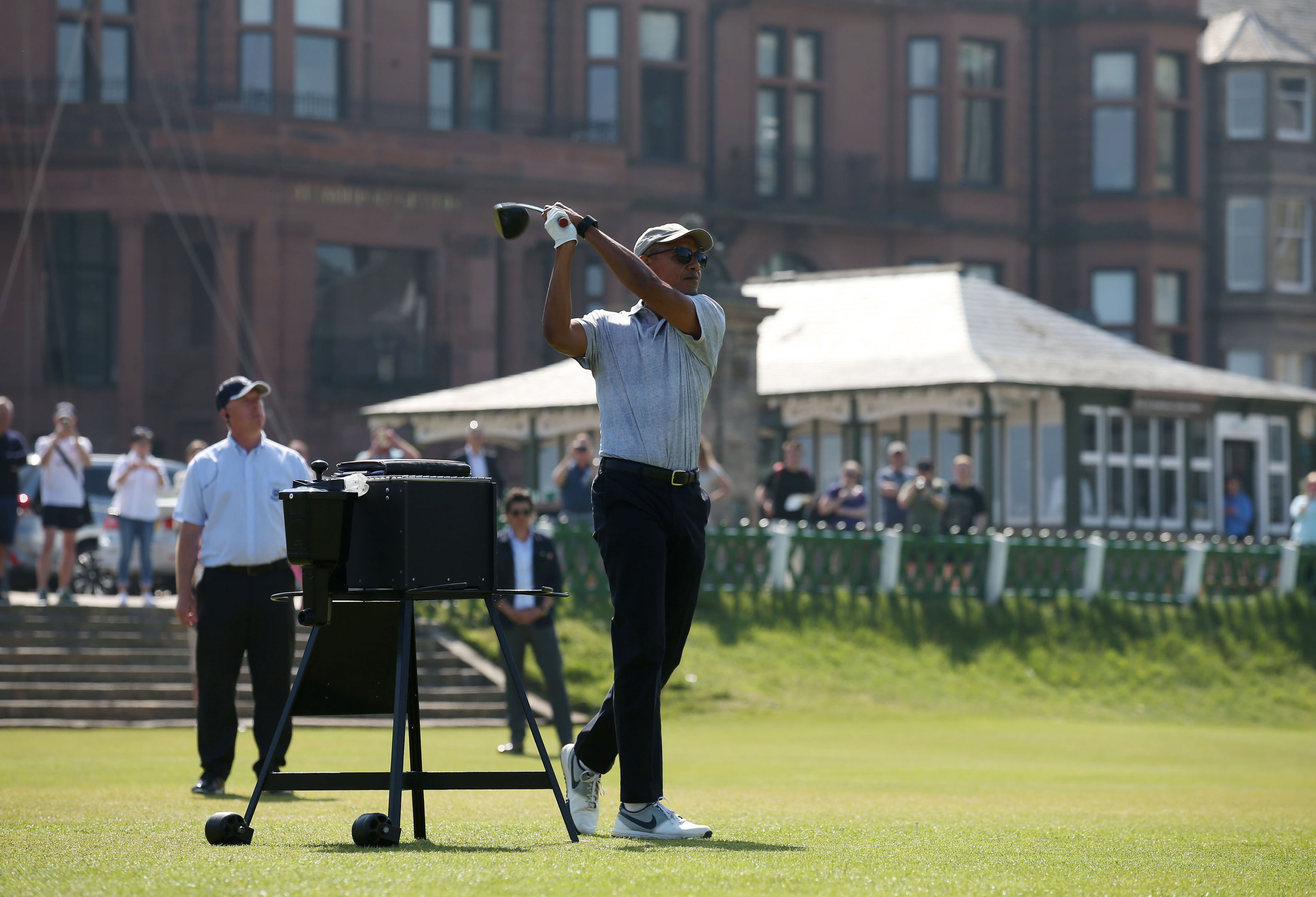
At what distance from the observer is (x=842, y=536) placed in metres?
24.6

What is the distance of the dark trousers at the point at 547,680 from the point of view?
16.0 metres

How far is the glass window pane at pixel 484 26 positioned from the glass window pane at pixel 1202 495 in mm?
18168

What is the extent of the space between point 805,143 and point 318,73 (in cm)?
1182

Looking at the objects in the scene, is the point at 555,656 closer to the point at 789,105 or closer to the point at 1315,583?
the point at 1315,583

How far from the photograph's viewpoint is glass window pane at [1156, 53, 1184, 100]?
1923 inches

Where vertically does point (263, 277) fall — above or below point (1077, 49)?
below

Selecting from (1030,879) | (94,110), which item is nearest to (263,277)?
(94,110)

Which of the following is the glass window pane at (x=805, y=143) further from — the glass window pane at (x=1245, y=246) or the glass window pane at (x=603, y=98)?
the glass window pane at (x=1245, y=246)

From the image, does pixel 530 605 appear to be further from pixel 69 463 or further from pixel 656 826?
pixel 656 826

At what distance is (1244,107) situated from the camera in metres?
51.1

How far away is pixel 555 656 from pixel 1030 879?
10.4 metres

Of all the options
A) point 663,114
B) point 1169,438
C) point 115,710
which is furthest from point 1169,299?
point 115,710

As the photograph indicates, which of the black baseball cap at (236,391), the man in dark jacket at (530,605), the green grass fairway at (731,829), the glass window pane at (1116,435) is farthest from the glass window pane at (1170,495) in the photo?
the black baseball cap at (236,391)

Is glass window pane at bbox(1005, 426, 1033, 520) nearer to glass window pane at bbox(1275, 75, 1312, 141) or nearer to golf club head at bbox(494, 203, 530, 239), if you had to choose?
glass window pane at bbox(1275, 75, 1312, 141)
